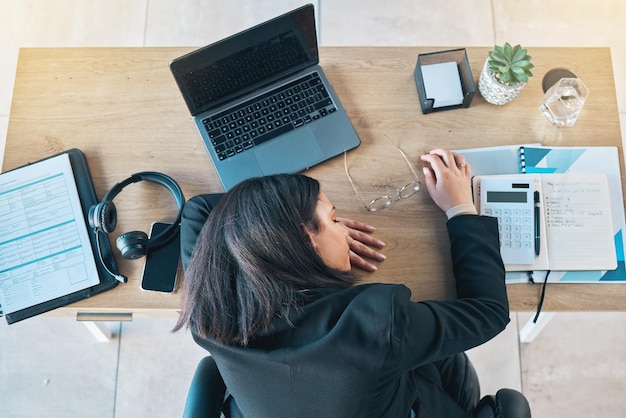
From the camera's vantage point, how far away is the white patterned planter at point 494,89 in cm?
105

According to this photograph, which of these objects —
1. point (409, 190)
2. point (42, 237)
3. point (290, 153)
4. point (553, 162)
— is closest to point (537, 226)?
point (553, 162)

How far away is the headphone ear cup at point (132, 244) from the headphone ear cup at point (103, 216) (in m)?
0.04

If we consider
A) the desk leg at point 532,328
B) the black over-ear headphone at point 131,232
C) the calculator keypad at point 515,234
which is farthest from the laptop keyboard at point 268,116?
the desk leg at point 532,328

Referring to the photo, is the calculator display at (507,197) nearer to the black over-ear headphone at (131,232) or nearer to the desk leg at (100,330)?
the black over-ear headphone at (131,232)

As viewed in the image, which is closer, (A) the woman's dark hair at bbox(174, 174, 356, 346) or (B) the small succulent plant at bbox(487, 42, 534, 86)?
(A) the woman's dark hair at bbox(174, 174, 356, 346)

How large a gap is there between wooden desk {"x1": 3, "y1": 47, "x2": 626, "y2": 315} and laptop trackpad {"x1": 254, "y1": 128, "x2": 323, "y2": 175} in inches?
1.3

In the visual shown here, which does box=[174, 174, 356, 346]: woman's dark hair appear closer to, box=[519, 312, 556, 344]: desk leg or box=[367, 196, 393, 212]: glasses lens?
box=[367, 196, 393, 212]: glasses lens

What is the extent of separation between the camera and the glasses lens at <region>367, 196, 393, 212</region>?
1054mm

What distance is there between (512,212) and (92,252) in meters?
0.89

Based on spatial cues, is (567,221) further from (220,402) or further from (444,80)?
(220,402)

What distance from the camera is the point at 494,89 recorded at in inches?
41.9

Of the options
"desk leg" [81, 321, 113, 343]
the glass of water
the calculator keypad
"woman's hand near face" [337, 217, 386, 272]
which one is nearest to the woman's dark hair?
Result: "woman's hand near face" [337, 217, 386, 272]

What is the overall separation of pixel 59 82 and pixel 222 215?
0.66m

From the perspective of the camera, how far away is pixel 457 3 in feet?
6.24
